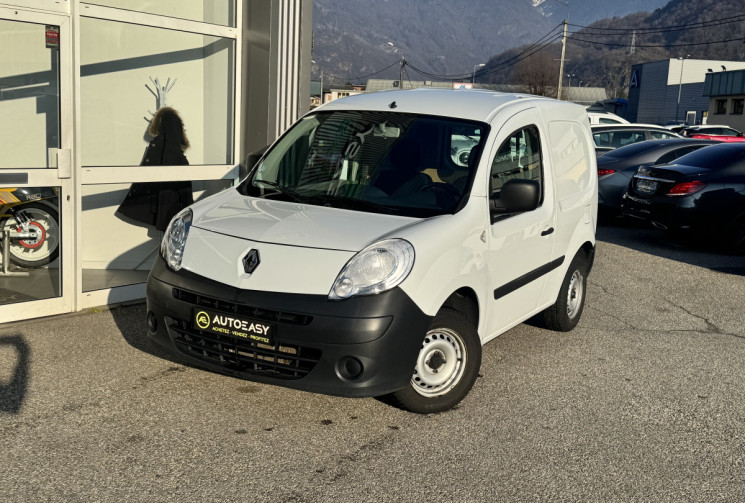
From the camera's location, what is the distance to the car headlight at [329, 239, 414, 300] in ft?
13.3

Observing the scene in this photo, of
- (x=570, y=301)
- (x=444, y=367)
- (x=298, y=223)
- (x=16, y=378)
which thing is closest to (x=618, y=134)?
(x=570, y=301)

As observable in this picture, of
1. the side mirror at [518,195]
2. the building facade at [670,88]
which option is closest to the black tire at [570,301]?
the side mirror at [518,195]

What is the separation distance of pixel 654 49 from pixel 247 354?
563 feet

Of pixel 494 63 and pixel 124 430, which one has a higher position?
pixel 494 63

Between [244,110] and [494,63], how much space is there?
189 metres

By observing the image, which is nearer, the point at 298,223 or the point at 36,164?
the point at 298,223

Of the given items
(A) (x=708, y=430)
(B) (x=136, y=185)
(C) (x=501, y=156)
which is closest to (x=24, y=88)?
(B) (x=136, y=185)

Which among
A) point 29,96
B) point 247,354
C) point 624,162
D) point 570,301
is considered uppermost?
point 29,96

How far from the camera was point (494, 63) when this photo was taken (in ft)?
623

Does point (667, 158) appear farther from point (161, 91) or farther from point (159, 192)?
point (159, 192)

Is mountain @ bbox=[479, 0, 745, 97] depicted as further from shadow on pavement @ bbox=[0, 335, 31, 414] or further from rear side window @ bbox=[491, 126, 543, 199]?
shadow on pavement @ bbox=[0, 335, 31, 414]

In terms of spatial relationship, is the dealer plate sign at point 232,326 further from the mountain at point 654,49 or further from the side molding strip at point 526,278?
the mountain at point 654,49

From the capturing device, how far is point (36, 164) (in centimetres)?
623

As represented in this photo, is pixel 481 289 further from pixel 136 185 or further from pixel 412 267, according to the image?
pixel 136 185
